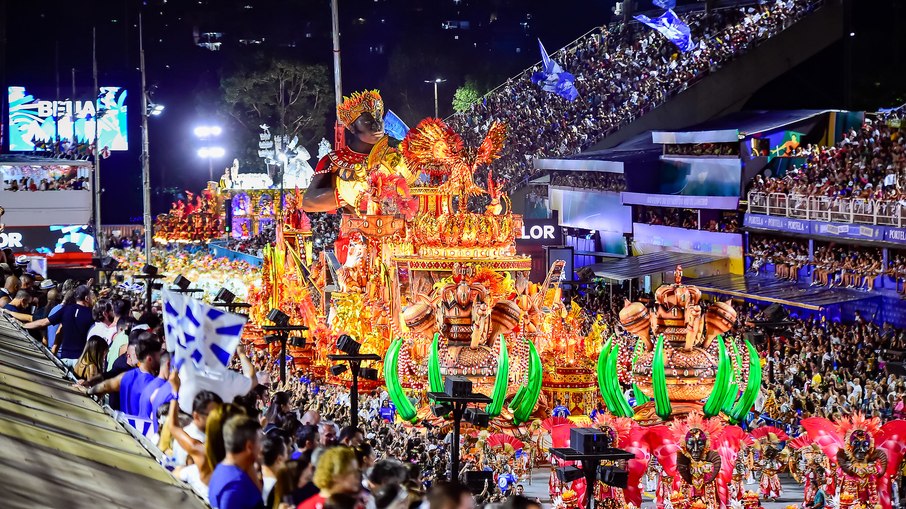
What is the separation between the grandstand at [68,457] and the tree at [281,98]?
56.8 m

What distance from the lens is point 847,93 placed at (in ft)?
117

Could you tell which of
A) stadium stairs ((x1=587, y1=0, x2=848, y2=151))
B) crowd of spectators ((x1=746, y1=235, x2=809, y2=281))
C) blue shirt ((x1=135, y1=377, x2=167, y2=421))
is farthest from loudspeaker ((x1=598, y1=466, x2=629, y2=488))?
stadium stairs ((x1=587, y1=0, x2=848, y2=151))

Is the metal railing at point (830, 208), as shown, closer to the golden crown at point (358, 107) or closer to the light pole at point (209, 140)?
the golden crown at point (358, 107)

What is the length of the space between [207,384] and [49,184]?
3114 centimetres

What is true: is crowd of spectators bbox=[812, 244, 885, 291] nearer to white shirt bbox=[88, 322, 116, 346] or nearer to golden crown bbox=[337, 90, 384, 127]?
golden crown bbox=[337, 90, 384, 127]

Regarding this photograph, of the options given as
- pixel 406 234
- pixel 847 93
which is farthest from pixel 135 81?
pixel 406 234

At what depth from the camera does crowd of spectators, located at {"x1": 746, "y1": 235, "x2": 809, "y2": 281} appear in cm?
2827

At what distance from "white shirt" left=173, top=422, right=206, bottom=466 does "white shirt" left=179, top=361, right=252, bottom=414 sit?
0.62 ft

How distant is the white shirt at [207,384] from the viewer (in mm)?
7605

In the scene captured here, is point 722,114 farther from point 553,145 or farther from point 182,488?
point 182,488

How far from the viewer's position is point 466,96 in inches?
2344

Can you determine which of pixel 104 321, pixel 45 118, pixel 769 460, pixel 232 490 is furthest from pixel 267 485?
pixel 45 118

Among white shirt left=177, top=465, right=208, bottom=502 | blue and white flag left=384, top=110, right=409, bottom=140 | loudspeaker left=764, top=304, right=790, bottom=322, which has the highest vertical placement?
blue and white flag left=384, top=110, right=409, bottom=140

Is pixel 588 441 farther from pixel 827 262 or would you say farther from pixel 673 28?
pixel 673 28
